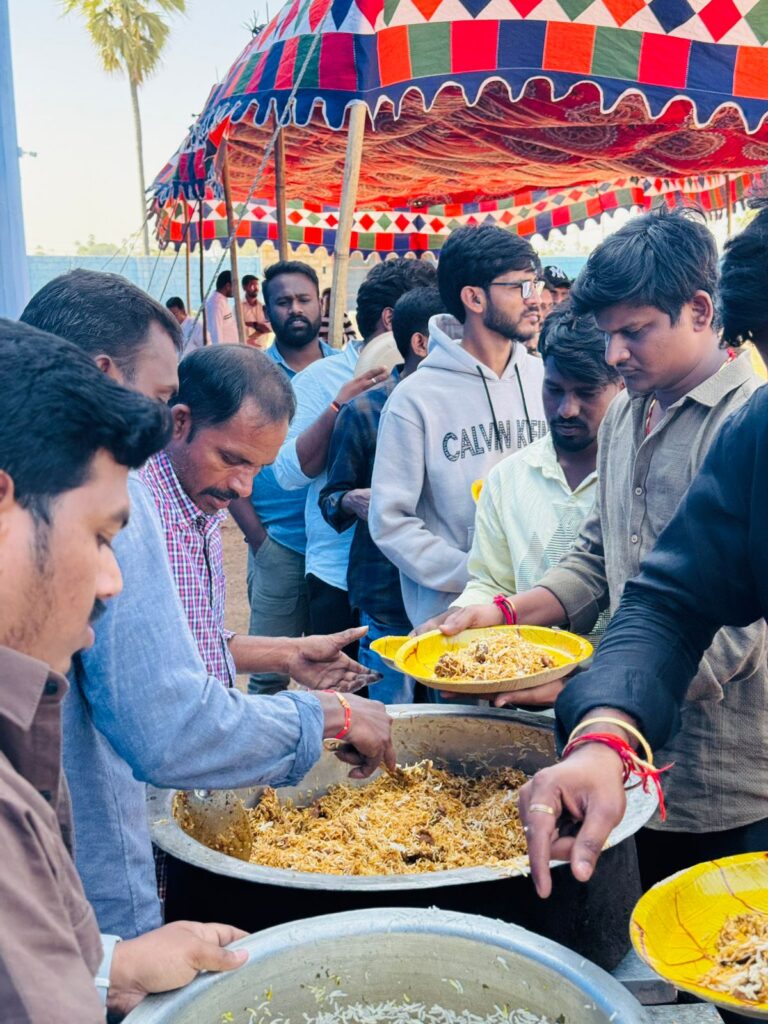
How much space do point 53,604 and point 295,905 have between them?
91 cm

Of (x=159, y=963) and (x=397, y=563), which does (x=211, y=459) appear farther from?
(x=397, y=563)

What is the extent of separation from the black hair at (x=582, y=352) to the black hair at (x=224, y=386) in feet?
3.22

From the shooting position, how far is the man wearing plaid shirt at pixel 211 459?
93.4 inches

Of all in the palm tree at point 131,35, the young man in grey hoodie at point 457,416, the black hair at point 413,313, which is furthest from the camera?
the palm tree at point 131,35

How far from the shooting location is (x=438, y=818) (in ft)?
7.83

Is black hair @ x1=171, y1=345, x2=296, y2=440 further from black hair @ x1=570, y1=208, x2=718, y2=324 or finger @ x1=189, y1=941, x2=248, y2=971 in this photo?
finger @ x1=189, y1=941, x2=248, y2=971

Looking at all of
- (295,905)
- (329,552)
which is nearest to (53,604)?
(295,905)

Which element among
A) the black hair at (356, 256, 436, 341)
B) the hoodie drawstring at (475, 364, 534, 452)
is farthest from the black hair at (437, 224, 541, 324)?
the black hair at (356, 256, 436, 341)

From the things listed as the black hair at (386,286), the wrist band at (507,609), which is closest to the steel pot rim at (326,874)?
the wrist band at (507,609)

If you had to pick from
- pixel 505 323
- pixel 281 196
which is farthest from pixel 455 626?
pixel 281 196

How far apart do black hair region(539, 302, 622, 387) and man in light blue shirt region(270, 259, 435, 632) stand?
1.70 m

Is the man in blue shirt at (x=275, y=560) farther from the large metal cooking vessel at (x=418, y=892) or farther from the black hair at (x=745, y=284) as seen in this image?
the black hair at (x=745, y=284)

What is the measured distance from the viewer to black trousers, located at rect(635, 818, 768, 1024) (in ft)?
7.97

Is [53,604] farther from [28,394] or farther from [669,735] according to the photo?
[669,735]
